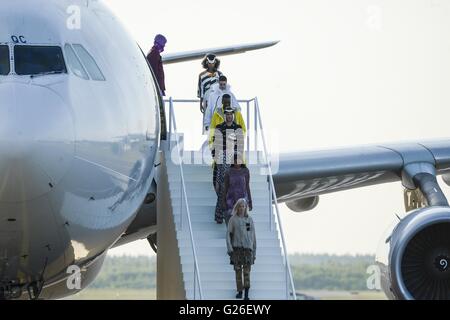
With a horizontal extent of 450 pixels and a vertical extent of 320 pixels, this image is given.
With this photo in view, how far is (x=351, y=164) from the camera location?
19.4m

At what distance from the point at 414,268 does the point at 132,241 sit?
4.15 m

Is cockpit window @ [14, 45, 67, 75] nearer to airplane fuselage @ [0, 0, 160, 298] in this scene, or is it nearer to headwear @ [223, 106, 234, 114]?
airplane fuselage @ [0, 0, 160, 298]

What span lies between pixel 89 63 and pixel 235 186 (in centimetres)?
273

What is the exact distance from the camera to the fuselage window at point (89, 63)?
534 inches

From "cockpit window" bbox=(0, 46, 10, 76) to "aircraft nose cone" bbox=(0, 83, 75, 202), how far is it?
15.9 inches

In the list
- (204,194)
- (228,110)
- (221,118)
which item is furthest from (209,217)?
(228,110)

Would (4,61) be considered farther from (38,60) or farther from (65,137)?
(65,137)

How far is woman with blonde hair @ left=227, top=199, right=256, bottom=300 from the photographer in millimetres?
14615

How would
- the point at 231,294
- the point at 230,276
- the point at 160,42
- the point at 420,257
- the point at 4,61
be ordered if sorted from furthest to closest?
the point at 160,42, the point at 420,257, the point at 230,276, the point at 231,294, the point at 4,61

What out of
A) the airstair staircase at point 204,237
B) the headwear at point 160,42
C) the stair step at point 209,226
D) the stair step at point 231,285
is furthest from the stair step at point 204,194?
the headwear at point 160,42

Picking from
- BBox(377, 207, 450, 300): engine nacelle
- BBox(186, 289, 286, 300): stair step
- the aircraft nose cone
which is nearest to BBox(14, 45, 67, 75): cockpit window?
the aircraft nose cone

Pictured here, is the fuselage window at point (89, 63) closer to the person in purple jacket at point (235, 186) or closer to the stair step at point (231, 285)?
the person in purple jacket at point (235, 186)

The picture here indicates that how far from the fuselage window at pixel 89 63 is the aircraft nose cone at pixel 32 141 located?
3.85 ft
